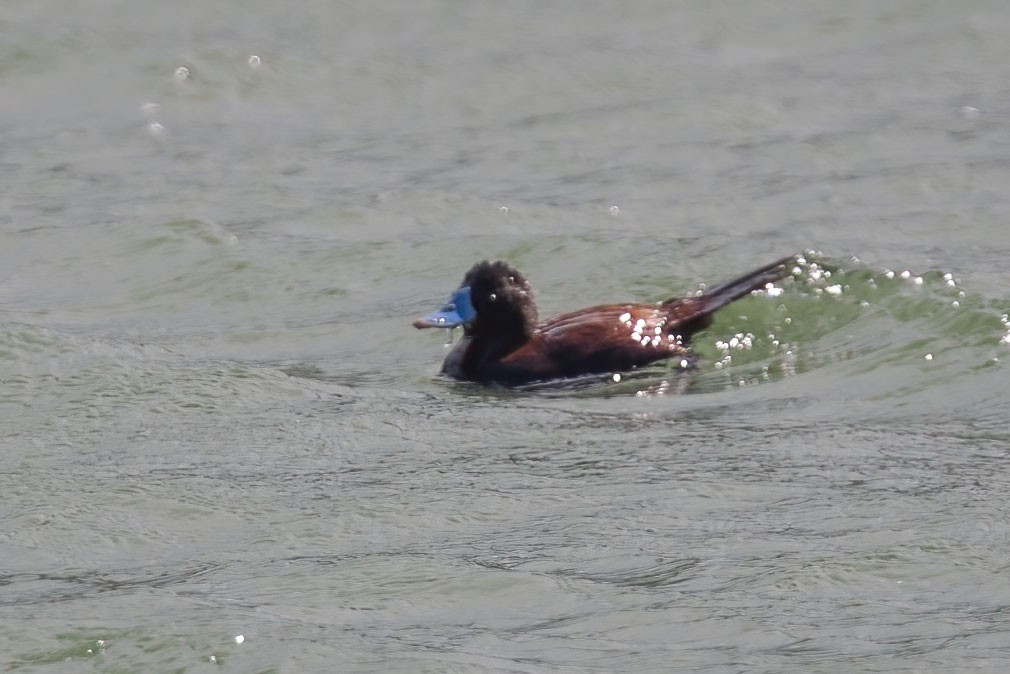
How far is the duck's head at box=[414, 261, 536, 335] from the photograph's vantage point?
28.8 feet

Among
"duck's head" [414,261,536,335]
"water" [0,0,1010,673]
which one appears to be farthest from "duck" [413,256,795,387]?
"water" [0,0,1010,673]

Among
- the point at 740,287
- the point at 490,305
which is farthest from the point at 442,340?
the point at 740,287

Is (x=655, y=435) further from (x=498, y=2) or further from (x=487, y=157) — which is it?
(x=498, y=2)

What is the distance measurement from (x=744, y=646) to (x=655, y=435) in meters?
2.31

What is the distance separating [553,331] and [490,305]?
1.00ft

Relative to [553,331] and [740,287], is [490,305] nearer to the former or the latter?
[553,331]

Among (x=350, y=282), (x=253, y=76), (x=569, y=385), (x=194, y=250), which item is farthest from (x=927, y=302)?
(x=253, y=76)

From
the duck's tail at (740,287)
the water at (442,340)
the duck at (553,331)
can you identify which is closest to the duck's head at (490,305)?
the duck at (553,331)

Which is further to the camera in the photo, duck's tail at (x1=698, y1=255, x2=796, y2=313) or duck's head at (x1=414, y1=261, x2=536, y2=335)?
duck's tail at (x1=698, y1=255, x2=796, y2=313)

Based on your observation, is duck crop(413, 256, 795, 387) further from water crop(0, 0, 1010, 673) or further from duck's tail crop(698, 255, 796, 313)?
water crop(0, 0, 1010, 673)

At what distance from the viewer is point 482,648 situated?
17.8 feet

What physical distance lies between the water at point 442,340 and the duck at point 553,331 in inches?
7.3

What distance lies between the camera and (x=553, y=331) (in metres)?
8.81

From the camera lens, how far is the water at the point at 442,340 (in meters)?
5.67
